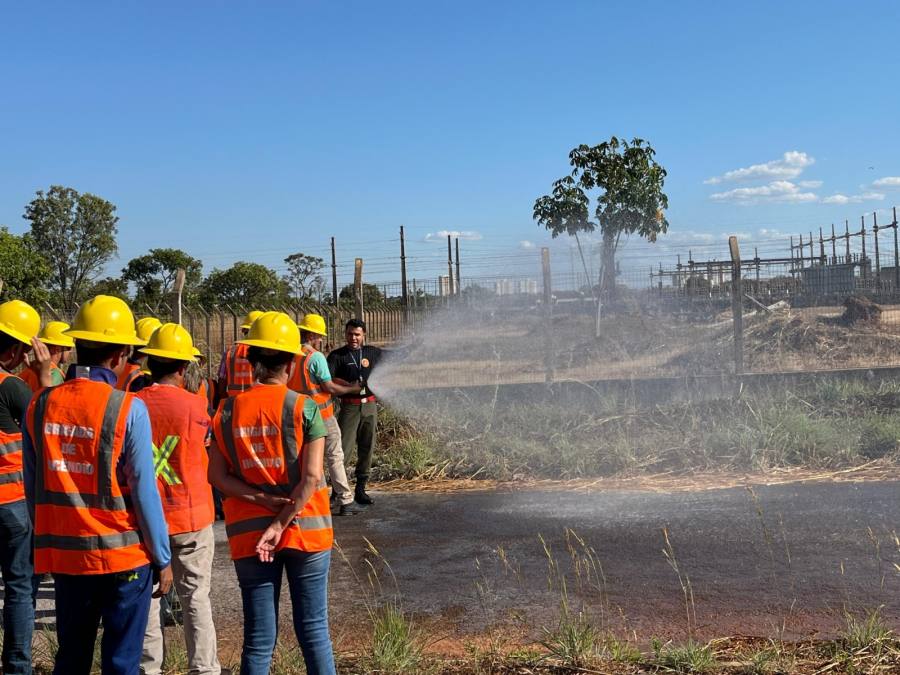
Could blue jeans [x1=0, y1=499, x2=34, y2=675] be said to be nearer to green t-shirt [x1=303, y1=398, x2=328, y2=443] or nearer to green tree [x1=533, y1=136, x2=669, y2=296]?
green t-shirt [x1=303, y1=398, x2=328, y2=443]

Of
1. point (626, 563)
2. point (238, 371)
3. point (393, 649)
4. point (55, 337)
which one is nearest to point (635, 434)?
point (626, 563)

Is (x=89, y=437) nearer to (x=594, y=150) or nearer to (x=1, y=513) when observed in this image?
(x=1, y=513)

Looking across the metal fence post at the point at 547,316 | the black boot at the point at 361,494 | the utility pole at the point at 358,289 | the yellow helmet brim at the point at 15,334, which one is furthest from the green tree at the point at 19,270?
the yellow helmet brim at the point at 15,334

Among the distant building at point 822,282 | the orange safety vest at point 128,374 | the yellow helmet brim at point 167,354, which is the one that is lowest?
the orange safety vest at point 128,374

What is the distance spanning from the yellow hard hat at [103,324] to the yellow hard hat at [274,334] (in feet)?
1.55

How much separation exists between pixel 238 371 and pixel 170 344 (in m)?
2.39

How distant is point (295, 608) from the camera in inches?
Result: 134

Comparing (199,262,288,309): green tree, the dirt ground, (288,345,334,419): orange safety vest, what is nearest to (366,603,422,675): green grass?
(288,345,334,419): orange safety vest

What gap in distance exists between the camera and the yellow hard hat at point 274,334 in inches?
138

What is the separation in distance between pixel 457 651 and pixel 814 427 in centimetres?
625

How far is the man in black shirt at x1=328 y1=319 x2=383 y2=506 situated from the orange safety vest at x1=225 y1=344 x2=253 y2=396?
148 cm

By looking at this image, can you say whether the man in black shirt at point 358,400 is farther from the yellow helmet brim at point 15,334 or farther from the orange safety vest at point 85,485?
the orange safety vest at point 85,485

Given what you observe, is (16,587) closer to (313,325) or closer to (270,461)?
(270,461)

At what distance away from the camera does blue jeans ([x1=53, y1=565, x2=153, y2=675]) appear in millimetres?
3082
